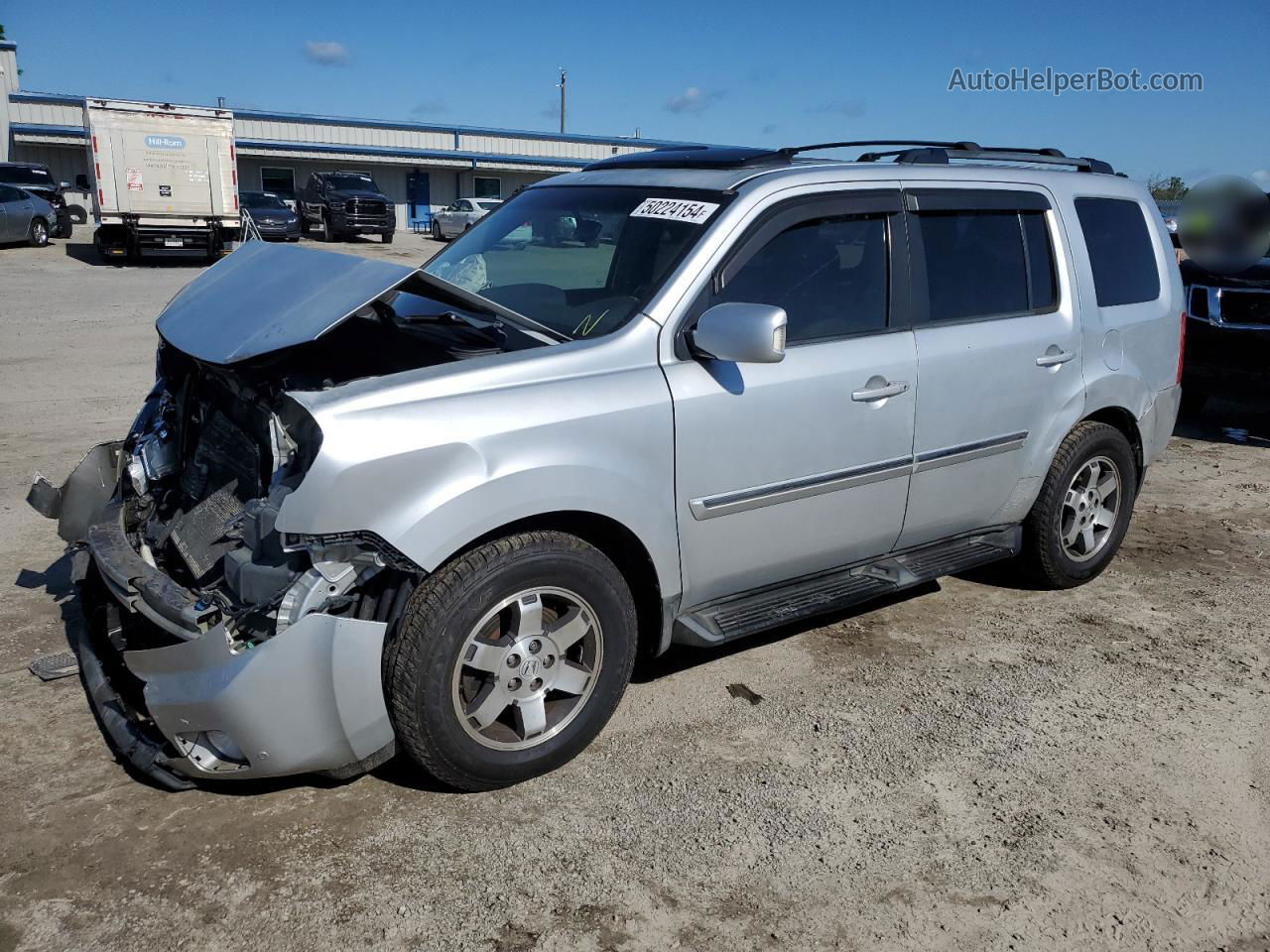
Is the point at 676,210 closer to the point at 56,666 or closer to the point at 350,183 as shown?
the point at 56,666

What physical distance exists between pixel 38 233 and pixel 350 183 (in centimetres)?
1000

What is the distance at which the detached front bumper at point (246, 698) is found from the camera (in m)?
2.85

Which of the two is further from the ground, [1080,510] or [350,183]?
[350,183]

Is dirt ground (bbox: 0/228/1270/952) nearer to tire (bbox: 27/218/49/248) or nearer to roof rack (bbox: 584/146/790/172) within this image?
roof rack (bbox: 584/146/790/172)

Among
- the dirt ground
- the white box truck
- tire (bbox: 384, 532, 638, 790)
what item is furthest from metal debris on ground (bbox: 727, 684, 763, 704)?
the white box truck

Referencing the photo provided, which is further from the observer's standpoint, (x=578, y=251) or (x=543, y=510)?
(x=578, y=251)

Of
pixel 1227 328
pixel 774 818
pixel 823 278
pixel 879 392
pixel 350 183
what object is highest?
pixel 350 183

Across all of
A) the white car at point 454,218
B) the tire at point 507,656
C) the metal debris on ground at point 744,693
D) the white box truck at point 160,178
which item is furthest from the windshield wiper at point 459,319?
the white car at point 454,218

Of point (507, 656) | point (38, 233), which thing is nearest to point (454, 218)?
point (38, 233)

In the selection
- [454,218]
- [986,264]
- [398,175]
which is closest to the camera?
[986,264]

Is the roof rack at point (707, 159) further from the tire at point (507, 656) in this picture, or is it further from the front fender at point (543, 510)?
the tire at point (507, 656)

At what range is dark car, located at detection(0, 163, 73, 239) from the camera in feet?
86.6

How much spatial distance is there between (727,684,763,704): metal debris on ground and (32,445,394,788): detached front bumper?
145 cm

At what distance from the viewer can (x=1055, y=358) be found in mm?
4551
